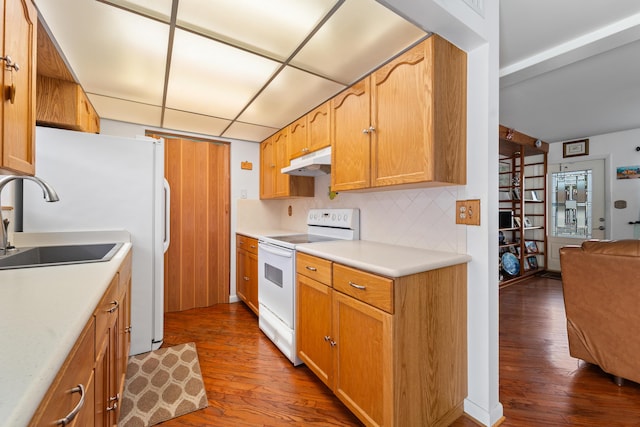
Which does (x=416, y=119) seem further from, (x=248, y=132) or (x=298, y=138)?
(x=248, y=132)

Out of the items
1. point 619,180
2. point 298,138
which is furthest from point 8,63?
point 619,180

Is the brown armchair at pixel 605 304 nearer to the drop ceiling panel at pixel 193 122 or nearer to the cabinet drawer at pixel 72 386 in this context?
the cabinet drawer at pixel 72 386

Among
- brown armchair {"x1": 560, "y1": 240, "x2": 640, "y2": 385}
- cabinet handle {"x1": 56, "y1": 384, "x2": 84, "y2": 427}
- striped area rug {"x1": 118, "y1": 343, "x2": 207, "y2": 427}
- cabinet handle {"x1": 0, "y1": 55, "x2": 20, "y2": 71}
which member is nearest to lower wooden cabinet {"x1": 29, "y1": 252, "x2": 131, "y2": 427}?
cabinet handle {"x1": 56, "y1": 384, "x2": 84, "y2": 427}

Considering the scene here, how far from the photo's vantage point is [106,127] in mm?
2824

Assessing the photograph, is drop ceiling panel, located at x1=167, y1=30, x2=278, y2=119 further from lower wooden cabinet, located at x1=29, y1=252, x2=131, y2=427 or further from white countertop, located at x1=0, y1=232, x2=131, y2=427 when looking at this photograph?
lower wooden cabinet, located at x1=29, y1=252, x2=131, y2=427

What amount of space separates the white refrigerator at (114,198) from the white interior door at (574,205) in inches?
225

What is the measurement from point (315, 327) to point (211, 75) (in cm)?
183

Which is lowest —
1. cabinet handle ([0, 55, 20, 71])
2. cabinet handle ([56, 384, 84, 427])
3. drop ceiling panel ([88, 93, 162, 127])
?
cabinet handle ([56, 384, 84, 427])

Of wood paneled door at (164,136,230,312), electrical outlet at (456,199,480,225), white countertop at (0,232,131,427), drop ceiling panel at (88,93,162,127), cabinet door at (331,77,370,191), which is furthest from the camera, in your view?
wood paneled door at (164,136,230,312)

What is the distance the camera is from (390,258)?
4.83 feet

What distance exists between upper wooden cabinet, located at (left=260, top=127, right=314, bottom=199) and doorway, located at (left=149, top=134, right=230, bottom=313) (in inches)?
17.7

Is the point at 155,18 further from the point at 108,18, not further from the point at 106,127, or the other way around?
the point at 106,127

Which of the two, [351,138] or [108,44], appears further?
[351,138]

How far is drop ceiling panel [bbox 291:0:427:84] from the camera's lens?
1340 mm
